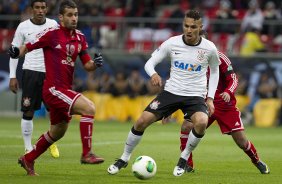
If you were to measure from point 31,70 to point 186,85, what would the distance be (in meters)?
3.85

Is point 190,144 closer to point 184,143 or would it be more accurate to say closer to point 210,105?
point 210,105

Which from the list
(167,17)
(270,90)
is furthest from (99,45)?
(270,90)

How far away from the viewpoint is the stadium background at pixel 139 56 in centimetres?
2739

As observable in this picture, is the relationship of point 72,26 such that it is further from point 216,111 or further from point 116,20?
point 116,20

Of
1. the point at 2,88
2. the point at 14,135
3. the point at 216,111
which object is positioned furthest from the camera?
the point at 2,88

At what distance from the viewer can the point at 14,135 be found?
19828mm

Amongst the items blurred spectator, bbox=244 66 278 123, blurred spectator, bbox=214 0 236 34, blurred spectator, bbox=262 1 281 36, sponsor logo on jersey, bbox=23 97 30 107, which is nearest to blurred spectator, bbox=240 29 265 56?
blurred spectator, bbox=262 1 281 36

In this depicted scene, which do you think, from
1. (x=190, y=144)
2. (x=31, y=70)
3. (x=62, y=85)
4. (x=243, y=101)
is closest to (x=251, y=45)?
(x=243, y=101)

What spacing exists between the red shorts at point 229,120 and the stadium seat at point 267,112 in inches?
Result: 552

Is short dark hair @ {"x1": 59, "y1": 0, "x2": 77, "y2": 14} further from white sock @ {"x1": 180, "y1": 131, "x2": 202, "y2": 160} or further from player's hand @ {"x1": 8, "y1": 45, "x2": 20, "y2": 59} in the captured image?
white sock @ {"x1": 180, "y1": 131, "x2": 202, "y2": 160}

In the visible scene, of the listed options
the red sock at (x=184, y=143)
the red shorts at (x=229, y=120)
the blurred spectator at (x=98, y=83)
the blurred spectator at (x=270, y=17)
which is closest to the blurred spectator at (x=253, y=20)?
the blurred spectator at (x=270, y=17)

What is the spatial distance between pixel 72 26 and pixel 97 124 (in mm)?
13697

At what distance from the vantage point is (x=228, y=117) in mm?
12836

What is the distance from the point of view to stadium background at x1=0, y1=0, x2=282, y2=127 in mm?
27391
